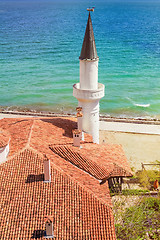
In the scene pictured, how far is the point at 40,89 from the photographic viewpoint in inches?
2923

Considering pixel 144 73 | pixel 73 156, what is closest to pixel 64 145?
pixel 73 156

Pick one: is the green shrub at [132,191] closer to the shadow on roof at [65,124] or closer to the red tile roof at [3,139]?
the shadow on roof at [65,124]

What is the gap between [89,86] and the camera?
27.2 metres

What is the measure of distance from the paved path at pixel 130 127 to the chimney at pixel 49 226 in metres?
29.3

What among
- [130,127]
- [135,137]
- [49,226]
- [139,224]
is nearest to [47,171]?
[49,226]

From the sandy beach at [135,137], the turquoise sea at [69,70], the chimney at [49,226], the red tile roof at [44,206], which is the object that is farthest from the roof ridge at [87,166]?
the turquoise sea at [69,70]

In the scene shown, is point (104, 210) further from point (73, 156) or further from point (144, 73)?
point (144, 73)

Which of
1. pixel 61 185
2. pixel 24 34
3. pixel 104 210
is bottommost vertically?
pixel 104 210

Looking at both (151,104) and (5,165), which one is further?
(151,104)

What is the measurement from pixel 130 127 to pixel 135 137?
3.53 meters

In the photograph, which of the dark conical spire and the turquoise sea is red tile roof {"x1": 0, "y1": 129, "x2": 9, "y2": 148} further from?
the turquoise sea

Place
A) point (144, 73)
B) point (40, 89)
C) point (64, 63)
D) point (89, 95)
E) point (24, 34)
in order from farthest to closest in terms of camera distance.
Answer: point (24, 34) → point (64, 63) → point (144, 73) → point (40, 89) → point (89, 95)

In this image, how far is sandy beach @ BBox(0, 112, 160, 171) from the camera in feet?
122

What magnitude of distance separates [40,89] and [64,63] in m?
25.3
